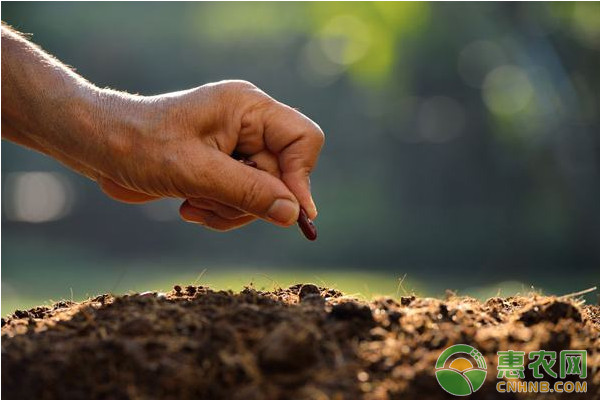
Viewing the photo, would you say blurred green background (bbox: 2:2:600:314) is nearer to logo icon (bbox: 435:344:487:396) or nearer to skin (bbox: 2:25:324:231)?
skin (bbox: 2:25:324:231)

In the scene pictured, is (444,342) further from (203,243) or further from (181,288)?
(203,243)

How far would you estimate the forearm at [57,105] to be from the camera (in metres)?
2.65

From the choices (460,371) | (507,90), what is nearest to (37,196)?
(507,90)

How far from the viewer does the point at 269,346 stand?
1712mm

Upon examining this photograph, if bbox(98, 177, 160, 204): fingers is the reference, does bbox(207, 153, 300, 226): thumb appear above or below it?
below

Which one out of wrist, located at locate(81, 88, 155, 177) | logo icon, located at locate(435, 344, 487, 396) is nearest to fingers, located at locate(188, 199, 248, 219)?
wrist, located at locate(81, 88, 155, 177)

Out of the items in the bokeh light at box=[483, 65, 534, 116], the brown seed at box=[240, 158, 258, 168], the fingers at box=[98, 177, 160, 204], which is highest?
the bokeh light at box=[483, 65, 534, 116]

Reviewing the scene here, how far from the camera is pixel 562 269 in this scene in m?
16.3

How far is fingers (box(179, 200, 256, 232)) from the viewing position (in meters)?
3.11

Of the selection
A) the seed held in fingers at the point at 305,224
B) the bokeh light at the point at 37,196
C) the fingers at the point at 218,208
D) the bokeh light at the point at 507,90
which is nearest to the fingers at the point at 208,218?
the fingers at the point at 218,208

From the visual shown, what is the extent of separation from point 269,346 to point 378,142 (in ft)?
69.8

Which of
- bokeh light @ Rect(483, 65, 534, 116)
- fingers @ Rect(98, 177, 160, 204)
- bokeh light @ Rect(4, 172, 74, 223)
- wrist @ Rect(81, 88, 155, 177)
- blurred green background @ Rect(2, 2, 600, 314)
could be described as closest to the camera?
wrist @ Rect(81, 88, 155, 177)

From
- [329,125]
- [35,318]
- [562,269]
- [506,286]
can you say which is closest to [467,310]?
[35,318]

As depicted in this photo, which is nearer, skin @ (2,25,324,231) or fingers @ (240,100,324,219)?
skin @ (2,25,324,231)
